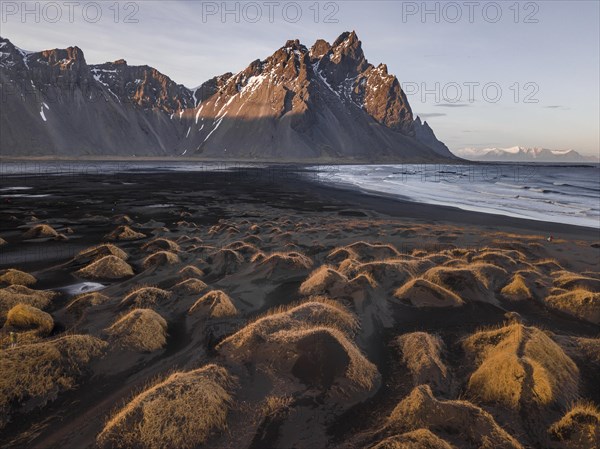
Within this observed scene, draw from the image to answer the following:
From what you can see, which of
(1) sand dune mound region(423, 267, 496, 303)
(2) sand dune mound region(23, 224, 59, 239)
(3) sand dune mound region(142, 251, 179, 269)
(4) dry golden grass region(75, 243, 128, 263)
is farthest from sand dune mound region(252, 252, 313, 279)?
(2) sand dune mound region(23, 224, 59, 239)

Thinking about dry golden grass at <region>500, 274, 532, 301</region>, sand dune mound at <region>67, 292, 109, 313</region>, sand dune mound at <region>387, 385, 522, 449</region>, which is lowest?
sand dune mound at <region>67, 292, 109, 313</region>

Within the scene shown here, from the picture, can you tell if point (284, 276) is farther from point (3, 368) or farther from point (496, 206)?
point (496, 206)

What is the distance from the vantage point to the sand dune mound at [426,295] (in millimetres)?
11412

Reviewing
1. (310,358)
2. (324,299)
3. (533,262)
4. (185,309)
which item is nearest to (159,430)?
(310,358)

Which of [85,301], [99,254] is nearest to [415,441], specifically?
[85,301]

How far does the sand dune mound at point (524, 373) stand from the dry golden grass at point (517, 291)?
427cm

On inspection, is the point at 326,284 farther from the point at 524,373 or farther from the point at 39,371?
the point at 39,371

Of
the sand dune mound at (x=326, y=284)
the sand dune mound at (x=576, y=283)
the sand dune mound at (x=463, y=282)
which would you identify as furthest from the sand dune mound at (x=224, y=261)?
the sand dune mound at (x=576, y=283)

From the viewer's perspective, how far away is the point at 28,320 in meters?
9.44

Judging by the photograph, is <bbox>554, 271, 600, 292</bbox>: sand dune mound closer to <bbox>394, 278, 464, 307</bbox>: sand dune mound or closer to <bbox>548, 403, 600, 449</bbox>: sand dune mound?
<bbox>394, 278, 464, 307</bbox>: sand dune mound

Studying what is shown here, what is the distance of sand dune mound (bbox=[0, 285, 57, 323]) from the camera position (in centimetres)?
→ 1037

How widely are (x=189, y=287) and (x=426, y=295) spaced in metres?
8.12

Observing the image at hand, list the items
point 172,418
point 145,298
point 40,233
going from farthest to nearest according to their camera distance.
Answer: point 40,233 < point 145,298 < point 172,418

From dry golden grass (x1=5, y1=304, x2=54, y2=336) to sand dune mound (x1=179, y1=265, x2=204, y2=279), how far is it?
5014 mm
